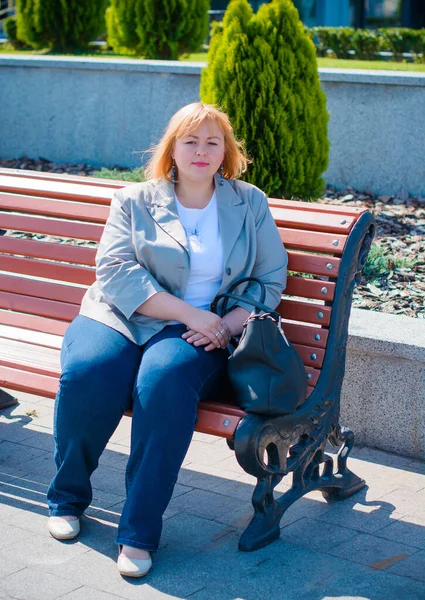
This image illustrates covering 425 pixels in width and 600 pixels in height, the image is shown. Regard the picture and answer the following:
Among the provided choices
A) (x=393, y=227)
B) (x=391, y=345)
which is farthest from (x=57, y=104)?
(x=391, y=345)

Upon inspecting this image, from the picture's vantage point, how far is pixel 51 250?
428 cm

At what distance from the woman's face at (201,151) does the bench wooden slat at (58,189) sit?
0.62m

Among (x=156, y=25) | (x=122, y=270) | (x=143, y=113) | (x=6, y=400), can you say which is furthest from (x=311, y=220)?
(x=156, y=25)

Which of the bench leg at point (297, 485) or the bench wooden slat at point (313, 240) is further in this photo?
the bench wooden slat at point (313, 240)

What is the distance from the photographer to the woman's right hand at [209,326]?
11.3ft

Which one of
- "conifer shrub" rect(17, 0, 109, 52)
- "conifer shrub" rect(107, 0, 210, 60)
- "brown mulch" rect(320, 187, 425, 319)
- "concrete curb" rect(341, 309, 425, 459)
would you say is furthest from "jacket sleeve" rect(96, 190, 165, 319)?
"conifer shrub" rect(17, 0, 109, 52)

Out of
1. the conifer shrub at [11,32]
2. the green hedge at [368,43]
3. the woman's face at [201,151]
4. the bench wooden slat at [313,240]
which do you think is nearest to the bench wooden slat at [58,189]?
the woman's face at [201,151]

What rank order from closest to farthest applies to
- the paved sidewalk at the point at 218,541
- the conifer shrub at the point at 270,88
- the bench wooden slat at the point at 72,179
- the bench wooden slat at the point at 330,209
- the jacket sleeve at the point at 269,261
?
Answer: the paved sidewalk at the point at 218,541, the jacket sleeve at the point at 269,261, the bench wooden slat at the point at 330,209, the bench wooden slat at the point at 72,179, the conifer shrub at the point at 270,88

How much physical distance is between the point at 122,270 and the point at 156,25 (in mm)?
11138

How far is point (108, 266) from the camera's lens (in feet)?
11.8

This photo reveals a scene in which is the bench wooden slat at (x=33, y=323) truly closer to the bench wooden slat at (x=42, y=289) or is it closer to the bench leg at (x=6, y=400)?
the bench wooden slat at (x=42, y=289)

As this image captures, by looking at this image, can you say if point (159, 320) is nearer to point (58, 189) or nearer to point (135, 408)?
point (135, 408)

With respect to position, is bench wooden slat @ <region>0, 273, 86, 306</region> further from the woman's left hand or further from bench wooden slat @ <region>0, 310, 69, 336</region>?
the woman's left hand

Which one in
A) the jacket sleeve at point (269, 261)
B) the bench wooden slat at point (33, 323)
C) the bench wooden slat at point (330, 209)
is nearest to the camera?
the jacket sleeve at point (269, 261)
